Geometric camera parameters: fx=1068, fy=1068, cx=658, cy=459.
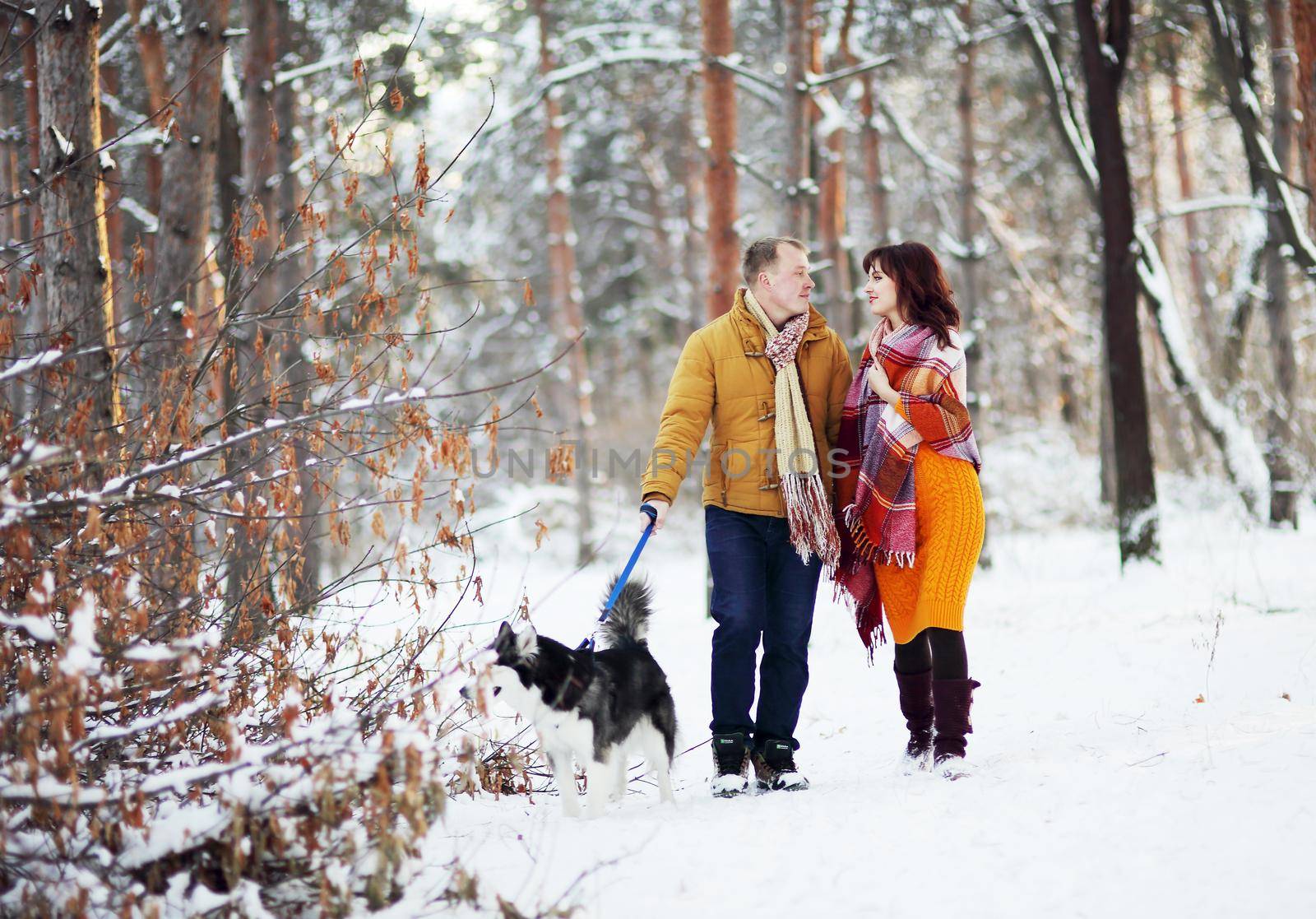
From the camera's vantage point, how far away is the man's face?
14.9ft

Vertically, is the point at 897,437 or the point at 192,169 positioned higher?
the point at 192,169

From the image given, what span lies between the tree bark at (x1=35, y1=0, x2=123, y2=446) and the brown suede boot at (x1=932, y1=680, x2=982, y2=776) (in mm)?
3870

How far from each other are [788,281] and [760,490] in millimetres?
903

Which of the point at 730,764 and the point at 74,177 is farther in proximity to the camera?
the point at 74,177

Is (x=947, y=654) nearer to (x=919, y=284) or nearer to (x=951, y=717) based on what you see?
(x=951, y=717)

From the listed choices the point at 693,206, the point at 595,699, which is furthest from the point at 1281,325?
the point at 595,699

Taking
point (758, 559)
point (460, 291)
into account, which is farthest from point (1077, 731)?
point (460, 291)

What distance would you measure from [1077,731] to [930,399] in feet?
6.39

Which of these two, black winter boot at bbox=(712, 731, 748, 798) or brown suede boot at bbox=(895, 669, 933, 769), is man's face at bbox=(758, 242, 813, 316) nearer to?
brown suede boot at bbox=(895, 669, 933, 769)

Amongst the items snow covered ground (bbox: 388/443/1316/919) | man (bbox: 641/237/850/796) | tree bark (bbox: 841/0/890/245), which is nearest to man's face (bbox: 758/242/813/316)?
man (bbox: 641/237/850/796)

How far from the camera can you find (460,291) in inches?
840

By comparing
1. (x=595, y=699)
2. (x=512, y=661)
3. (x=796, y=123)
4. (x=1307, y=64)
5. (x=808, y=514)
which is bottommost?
(x=595, y=699)

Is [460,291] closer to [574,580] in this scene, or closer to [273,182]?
[574,580]

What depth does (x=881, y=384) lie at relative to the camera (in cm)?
439
